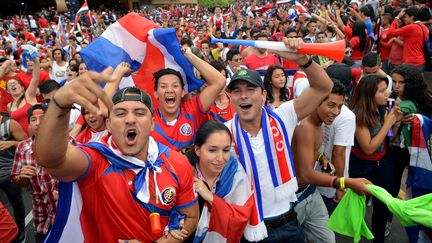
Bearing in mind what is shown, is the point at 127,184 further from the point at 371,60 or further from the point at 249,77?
the point at 371,60

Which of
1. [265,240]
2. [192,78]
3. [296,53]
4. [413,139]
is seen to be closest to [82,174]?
[265,240]

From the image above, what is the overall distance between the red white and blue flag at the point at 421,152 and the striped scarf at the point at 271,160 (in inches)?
62.8

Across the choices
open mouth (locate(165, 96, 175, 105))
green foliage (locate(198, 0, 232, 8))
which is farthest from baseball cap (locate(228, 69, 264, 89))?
green foliage (locate(198, 0, 232, 8))

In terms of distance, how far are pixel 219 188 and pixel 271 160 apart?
0.47 m

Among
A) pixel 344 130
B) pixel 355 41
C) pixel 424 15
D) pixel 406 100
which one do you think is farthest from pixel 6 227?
pixel 424 15

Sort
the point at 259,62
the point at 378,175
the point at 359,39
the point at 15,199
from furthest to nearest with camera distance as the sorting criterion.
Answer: the point at 359,39 → the point at 259,62 → the point at 15,199 → the point at 378,175

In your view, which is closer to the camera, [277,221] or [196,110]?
[277,221]

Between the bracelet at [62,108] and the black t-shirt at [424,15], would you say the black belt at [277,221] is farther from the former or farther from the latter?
the black t-shirt at [424,15]

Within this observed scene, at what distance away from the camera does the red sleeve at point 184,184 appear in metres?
2.29

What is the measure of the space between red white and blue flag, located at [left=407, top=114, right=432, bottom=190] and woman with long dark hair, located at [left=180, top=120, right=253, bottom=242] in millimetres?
2023

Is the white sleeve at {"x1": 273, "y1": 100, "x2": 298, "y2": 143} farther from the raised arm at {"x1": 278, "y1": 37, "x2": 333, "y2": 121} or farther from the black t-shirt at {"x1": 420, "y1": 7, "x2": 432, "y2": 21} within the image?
the black t-shirt at {"x1": 420, "y1": 7, "x2": 432, "y2": 21}

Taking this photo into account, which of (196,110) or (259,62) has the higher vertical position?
(259,62)

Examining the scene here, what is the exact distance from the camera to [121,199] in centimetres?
211

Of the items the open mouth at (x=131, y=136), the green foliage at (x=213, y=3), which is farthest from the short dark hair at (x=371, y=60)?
the green foliage at (x=213, y=3)
